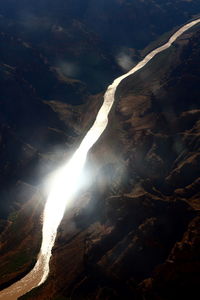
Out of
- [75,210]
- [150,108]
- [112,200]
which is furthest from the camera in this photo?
[150,108]

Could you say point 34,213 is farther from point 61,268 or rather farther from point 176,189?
point 176,189

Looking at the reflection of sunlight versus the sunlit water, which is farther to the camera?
the reflection of sunlight

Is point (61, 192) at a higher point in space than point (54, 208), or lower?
higher

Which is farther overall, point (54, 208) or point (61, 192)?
point (61, 192)

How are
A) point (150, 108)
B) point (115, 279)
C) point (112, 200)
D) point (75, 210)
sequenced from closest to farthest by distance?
point (115, 279), point (112, 200), point (75, 210), point (150, 108)

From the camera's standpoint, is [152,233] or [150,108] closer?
[152,233]

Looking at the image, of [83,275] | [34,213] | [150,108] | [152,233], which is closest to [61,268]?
[83,275]

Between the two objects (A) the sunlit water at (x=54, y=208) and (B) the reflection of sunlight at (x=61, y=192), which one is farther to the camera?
(B) the reflection of sunlight at (x=61, y=192)

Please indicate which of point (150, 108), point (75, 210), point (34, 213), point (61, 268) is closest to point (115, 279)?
point (61, 268)

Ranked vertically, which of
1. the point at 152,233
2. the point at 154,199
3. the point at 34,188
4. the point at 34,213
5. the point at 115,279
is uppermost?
the point at 34,188

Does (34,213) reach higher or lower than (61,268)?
higher
